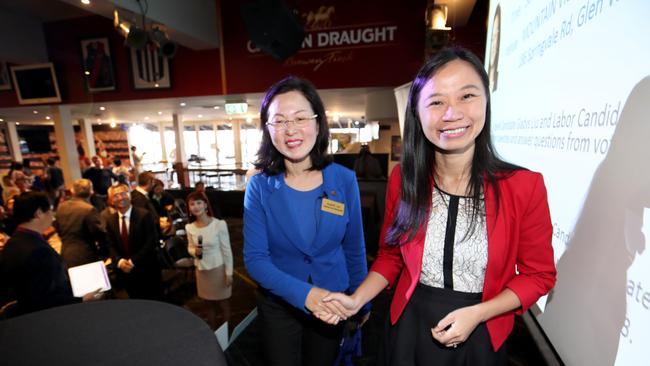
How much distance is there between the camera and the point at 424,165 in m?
1.02

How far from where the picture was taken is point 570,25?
1031mm

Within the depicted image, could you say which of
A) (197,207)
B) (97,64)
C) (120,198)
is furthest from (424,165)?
(97,64)

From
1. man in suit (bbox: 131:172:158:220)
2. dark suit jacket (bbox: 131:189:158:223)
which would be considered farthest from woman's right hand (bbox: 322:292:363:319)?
dark suit jacket (bbox: 131:189:158:223)

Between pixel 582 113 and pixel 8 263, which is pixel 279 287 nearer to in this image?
pixel 582 113

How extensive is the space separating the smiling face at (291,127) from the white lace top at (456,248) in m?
0.57

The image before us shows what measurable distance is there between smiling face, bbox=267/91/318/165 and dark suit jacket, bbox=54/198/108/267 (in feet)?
9.16

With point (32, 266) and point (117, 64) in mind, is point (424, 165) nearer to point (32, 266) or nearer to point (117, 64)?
point (32, 266)

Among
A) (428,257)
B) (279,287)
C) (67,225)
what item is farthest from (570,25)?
(67,225)

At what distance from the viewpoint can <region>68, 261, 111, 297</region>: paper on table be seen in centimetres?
200

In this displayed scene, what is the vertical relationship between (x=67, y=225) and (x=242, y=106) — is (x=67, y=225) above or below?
below

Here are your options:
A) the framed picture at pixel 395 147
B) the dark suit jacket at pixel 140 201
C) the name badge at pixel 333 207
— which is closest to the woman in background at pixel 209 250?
the dark suit jacket at pixel 140 201

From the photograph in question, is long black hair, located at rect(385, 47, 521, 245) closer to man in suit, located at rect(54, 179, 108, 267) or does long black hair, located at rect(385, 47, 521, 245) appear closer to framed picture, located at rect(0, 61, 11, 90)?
man in suit, located at rect(54, 179, 108, 267)

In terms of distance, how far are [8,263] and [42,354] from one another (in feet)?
6.86

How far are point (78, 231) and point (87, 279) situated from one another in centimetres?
115
